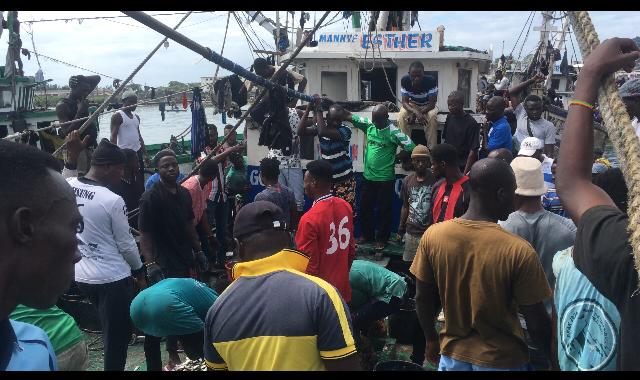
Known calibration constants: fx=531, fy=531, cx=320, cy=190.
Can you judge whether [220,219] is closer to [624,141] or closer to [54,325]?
[54,325]

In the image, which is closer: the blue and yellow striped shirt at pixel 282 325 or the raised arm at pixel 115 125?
the blue and yellow striped shirt at pixel 282 325

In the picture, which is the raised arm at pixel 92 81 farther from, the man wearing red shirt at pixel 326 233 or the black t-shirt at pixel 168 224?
the man wearing red shirt at pixel 326 233

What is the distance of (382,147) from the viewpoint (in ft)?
21.7

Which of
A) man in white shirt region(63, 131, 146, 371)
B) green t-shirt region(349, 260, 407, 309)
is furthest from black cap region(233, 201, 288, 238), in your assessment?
green t-shirt region(349, 260, 407, 309)

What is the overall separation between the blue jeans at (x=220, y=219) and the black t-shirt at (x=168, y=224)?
2.14 m

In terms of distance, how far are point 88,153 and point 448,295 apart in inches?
196

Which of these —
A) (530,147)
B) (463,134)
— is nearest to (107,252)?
(530,147)

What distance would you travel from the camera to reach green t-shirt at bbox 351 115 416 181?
659 centimetres

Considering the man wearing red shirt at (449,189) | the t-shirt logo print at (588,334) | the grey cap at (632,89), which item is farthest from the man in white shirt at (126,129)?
the t-shirt logo print at (588,334)

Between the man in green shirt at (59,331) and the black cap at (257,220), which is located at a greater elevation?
the black cap at (257,220)

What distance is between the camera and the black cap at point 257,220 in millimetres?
2553

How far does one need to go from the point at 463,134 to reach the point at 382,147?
1.09m

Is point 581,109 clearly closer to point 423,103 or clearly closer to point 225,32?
point 225,32

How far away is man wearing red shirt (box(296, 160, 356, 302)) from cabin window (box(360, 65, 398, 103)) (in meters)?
5.25
